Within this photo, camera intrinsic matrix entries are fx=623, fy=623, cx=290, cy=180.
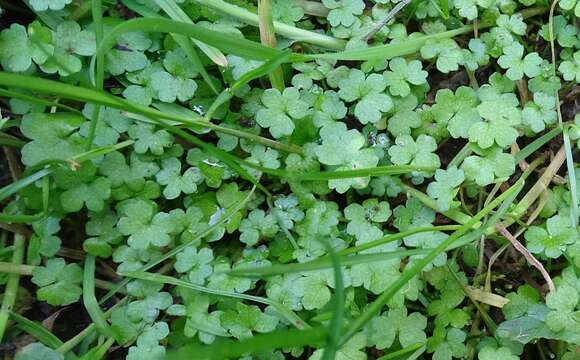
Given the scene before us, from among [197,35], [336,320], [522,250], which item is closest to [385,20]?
[197,35]

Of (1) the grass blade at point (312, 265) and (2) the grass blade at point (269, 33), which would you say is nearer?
(1) the grass blade at point (312, 265)

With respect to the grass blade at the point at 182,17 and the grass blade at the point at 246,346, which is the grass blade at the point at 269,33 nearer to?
the grass blade at the point at 182,17

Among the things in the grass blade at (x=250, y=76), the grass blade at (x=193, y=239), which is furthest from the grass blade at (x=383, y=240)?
the grass blade at (x=250, y=76)

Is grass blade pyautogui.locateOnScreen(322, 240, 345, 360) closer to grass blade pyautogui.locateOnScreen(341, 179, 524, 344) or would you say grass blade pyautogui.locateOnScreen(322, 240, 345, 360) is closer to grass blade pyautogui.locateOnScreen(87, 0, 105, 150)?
grass blade pyautogui.locateOnScreen(341, 179, 524, 344)

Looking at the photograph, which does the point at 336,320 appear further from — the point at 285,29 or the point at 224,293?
the point at 285,29

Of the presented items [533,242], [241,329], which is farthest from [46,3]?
[533,242]

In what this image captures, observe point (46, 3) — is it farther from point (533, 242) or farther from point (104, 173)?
point (533, 242)
